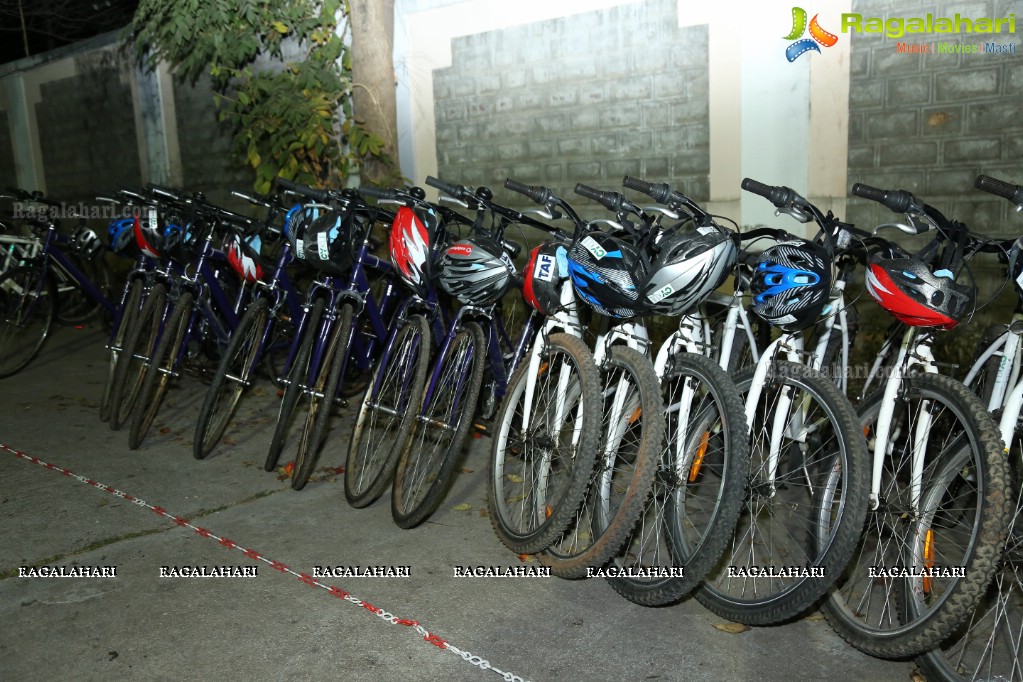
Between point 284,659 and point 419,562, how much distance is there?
0.81m

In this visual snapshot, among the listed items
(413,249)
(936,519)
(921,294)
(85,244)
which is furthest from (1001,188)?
(85,244)

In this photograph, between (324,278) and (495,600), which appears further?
(324,278)

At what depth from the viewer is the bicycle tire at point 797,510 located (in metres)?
2.84

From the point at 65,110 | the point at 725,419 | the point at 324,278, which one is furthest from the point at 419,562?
the point at 65,110

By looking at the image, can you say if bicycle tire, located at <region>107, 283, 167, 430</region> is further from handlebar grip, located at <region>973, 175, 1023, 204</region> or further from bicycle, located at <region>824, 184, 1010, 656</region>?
handlebar grip, located at <region>973, 175, 1023, 204</region>

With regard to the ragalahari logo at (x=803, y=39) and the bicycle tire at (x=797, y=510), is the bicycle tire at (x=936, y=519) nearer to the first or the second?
the bicycle tire at (x=797, y=510)

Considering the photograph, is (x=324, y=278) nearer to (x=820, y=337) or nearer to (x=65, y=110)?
(x=820, y=337)

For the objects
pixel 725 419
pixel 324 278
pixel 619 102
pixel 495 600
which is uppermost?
pixel 619 102

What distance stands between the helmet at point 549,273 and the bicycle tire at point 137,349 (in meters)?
2.53

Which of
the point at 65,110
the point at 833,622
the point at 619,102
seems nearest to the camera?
the point at 833,622

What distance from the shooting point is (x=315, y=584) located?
3.55 meters

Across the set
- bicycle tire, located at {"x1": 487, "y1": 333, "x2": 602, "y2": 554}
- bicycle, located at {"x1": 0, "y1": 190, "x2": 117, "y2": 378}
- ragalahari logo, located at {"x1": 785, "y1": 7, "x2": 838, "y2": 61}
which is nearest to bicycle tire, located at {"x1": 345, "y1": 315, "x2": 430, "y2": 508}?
bicycle tire, located at {"x1": 487, "y1": 333, "x2": 602, "y2": 554}

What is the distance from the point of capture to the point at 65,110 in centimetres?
1038

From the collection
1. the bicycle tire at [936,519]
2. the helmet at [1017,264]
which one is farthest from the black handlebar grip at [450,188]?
the helmet at [1017,264]
